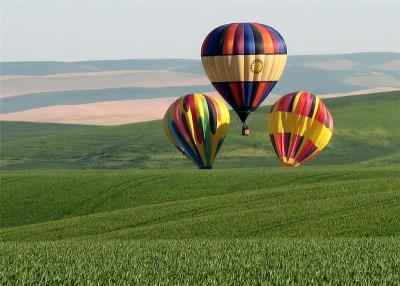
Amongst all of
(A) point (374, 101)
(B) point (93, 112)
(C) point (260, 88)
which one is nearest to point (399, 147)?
(A) point (374, 101)

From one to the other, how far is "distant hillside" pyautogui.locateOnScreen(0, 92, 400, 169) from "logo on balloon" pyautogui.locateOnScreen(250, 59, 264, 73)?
2547 centimetres

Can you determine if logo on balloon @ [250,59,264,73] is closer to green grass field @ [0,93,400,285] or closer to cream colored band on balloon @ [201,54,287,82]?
cream colored band on balloon @ [201,54,287,82]

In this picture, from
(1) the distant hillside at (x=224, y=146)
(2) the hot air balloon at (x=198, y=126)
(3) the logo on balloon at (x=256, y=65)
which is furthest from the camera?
(1) the distant hillside at (x=224, y=146)

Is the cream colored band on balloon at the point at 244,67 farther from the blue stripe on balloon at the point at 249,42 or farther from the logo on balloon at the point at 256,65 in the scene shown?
the blue stripe on balloon at the point at 249,42

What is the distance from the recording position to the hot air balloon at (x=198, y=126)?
62188 millimetres

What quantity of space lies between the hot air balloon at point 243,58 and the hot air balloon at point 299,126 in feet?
11.0

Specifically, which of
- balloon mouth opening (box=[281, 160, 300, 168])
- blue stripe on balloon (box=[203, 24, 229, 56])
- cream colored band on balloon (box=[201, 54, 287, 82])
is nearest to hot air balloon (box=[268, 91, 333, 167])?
balloon mouth opening (box=[281, 160, 300, 168])

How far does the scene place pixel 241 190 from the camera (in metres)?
45.9

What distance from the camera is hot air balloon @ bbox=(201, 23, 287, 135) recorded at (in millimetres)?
57562

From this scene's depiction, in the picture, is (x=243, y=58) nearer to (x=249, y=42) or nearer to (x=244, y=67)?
(x=244, y=67)

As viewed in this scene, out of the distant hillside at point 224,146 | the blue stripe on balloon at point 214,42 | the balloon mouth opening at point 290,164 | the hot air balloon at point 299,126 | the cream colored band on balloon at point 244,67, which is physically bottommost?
the distant hillside at point 224,146

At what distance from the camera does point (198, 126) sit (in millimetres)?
61938

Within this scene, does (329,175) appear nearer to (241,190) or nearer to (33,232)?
(241,190)

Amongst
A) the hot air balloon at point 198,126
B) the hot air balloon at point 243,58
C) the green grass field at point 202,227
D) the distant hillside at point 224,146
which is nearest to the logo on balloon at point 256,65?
the hot air balloon at point 243,58
